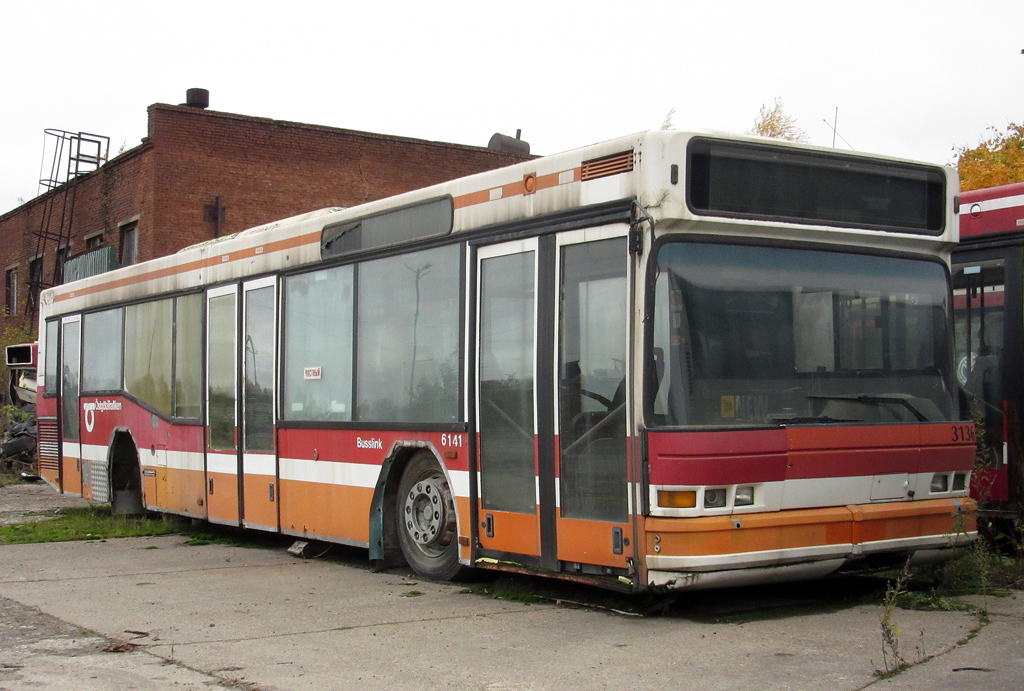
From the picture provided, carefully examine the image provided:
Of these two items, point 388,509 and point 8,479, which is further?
point 8,479

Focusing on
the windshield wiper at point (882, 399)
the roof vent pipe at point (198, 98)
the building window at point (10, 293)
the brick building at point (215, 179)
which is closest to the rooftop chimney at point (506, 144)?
the brick building at point (215, 179)

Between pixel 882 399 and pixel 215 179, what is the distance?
24632 millimetres

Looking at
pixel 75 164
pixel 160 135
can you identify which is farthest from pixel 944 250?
pixel 75 164

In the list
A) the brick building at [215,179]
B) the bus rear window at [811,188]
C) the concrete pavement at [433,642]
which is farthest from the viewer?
the brick building at [215,179]

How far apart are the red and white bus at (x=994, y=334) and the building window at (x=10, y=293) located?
115 ft

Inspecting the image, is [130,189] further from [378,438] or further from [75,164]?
[378,438]

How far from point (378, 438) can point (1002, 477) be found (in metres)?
5.02

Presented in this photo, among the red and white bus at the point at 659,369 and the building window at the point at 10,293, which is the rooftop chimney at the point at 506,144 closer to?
the building window at the point at 10,293

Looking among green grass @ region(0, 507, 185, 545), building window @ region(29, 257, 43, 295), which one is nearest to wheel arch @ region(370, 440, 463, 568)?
green grass @ region(0, 507, 185, 545)

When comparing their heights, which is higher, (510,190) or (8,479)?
(510,190)

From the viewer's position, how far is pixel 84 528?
1422 centimetres

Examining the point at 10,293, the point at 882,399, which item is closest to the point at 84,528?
the point at 882,399

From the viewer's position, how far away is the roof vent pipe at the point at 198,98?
31953mm

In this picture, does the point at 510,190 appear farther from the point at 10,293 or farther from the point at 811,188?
the point at 10,293
